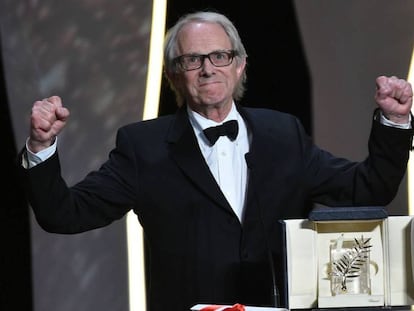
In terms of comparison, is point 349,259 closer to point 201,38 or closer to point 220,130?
point 220,130

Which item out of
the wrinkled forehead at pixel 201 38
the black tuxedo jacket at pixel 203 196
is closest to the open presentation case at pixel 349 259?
the black tuxedo jacket at pixel 203 196

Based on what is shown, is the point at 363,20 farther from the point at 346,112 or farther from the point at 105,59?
the point at 105,59

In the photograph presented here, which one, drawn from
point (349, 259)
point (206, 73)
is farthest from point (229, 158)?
point (349, 259)

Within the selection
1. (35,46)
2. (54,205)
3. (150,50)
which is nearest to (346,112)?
(150,50)

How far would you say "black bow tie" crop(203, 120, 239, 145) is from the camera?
233cm

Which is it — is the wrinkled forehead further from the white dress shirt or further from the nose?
the white dress shirt

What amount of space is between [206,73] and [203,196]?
0.91 feet

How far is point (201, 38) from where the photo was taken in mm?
2338

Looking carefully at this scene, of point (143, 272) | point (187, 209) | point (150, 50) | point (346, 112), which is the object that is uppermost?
point (150, 50)

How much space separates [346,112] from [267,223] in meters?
1.39

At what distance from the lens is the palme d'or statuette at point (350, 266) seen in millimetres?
1872

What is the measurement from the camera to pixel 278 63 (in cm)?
347

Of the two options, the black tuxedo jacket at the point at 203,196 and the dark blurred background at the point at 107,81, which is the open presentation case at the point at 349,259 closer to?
the black tuxedo jacket at the point at 203,196

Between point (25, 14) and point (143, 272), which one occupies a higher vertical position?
point (25, 14)
